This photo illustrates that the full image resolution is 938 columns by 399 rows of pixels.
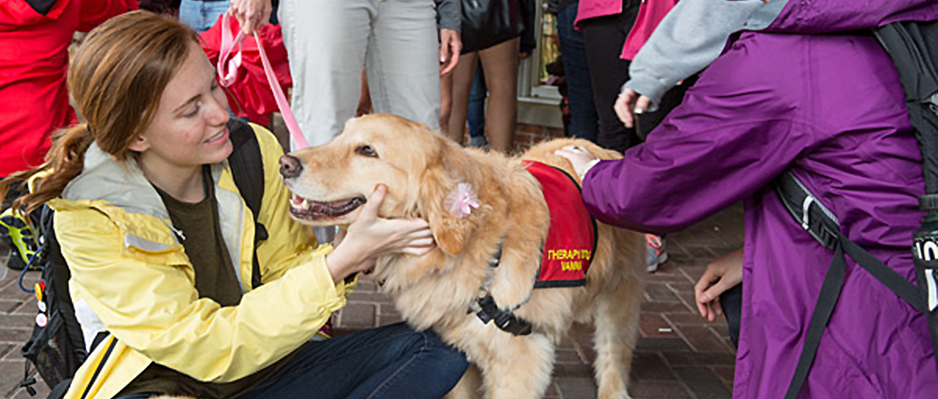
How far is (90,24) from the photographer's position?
4.29 metres

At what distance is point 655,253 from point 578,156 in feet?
6.42

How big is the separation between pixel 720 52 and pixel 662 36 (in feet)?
0.55

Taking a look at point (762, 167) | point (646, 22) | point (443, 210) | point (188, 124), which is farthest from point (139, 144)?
point (646, 22)

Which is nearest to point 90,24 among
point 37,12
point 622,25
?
point 37,12

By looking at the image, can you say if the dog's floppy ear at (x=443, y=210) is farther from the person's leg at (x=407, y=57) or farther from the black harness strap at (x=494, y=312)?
the person's leg at (x=407, y=57)

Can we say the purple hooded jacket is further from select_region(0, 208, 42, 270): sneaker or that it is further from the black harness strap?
select_region(0, 208, 42, 270): sneaker

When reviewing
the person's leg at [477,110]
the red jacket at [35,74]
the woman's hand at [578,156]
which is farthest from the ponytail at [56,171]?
the person's leg at [477,110]

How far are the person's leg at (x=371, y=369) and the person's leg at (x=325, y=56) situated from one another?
103cm

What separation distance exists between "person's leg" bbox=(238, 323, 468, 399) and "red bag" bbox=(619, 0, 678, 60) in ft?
6.25

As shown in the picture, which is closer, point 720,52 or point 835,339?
point 835,339

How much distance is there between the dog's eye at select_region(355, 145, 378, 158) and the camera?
230 centimetres

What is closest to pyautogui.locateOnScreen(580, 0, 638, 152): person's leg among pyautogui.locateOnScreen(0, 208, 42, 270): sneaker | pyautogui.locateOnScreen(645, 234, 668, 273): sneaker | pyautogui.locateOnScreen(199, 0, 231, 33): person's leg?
pyautogui.locateOnScreen(645, 234, 668, 273): sneaker

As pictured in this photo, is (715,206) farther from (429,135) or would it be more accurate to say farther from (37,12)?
(37,12)

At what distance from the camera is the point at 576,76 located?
5480 mm
